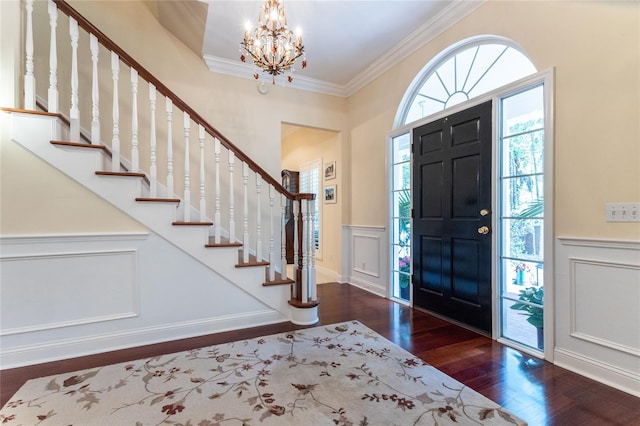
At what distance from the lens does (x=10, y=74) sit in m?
2.12

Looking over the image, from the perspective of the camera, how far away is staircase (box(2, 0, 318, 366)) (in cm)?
221

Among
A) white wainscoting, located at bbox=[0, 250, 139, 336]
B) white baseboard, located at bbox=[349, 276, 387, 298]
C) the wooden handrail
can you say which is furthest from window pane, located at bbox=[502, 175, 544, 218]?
white wainscoting, located at bbox=[0, 250, 139, 336]

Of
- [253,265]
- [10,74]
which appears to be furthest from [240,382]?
[10,74]

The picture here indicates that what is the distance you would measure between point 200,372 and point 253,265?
3.31 ft

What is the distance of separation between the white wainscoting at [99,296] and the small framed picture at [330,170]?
272 centimetres

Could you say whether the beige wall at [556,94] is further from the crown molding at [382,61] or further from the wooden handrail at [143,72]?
the wooden handrail at [143,72]

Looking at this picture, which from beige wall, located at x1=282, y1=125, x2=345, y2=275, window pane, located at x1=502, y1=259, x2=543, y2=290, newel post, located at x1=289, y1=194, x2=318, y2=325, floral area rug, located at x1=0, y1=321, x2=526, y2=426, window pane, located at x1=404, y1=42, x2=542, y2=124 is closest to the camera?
floral area rug, located at x1=0, y1=321, x2=526, y2=426

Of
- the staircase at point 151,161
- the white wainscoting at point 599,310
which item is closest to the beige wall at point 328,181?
the staircase at point 151,161

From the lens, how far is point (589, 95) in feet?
6.42

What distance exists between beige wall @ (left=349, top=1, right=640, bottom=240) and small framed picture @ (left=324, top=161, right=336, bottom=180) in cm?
273

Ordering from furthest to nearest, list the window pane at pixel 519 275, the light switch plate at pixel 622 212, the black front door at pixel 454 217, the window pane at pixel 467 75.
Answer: the black front door at pixel 454 217 < the window pane at pixel 467 75 < the window pane at pixel 519 275 < the light switch plate at pixel 622 212

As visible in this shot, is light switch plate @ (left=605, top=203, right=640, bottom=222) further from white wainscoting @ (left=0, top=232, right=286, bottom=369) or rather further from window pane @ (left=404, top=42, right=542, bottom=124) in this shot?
white wainscoting @ (left=0, top=232, right=286, bottom=369)

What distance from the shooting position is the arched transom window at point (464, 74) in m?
2.51

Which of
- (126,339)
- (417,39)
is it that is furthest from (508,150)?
(126,339)
